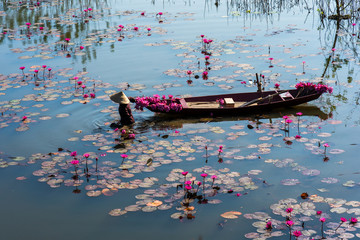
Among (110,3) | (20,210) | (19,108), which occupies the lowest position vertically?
(20,210)

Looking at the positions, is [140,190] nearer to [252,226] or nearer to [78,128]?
[252,226]

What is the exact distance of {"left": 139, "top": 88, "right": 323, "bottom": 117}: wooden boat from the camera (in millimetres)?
8727

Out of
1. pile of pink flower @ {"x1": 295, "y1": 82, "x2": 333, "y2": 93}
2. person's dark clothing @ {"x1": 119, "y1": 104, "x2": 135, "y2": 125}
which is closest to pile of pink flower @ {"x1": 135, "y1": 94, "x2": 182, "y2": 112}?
person's dark clothing @ {"x1": 119, "y1": 104, "x2": 135, "y2": 125}

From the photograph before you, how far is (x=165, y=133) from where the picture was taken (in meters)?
8.23

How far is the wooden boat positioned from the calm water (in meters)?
0.17

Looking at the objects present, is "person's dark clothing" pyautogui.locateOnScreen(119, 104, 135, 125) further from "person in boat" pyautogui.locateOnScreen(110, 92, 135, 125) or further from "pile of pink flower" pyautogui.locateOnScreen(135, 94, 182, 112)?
"pile of pink flower" pyautogui.locateOnScreen(135, 94, 182, 112)

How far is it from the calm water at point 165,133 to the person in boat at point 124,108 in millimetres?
366

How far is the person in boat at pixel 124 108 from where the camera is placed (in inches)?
322

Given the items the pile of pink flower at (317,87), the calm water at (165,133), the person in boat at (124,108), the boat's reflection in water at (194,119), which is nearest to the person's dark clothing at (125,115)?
the person in boat at (124,108)

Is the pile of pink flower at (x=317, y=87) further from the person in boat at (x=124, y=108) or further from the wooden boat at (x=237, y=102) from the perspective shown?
the person in boat at (x=124, y=108)

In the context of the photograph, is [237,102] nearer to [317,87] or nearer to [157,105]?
[317,87]

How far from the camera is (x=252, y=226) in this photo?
5582 millimetres

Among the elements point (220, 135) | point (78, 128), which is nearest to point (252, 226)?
point (220, 135)

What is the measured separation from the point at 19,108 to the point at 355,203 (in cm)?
645
